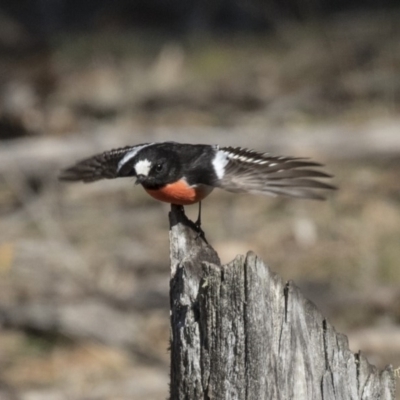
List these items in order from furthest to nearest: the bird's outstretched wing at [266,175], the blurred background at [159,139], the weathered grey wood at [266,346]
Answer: the blurred background at [159,139]
the bird's outstretched wing at [266,175]
the weathered grey wood at [266,346]

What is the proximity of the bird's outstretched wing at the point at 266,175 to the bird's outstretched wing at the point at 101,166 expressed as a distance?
0.43m

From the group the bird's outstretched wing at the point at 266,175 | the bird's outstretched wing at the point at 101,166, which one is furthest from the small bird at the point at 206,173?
the bird's outstretched wing at the point at 101,166

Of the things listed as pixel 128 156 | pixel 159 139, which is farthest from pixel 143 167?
pixel 159 139

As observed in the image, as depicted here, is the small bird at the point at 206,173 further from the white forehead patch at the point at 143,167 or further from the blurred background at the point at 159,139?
the blurred background at the point at 159,139

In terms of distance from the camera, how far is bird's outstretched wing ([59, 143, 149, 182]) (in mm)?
3992

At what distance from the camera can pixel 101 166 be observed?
13.4 ft

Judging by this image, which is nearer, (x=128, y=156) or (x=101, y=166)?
(x=128, y=156)

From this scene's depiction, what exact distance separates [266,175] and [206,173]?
238mm

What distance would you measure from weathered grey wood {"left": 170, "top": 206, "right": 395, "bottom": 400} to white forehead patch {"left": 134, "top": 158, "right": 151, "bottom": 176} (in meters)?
0.90

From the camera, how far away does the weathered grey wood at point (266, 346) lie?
2.59 metres

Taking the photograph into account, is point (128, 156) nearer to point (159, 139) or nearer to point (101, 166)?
point (101, 166)

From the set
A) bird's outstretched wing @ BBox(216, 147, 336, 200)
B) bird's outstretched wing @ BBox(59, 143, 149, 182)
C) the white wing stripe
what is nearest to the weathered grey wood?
bird's outstretched wing @ BBox(216, 147, 336, 200)

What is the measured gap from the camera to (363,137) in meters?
7.55

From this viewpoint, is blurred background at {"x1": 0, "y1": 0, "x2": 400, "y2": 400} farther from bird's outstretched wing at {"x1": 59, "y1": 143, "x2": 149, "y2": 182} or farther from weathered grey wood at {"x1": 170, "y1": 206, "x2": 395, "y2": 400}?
weathered grey wood at {"x1": 170, "y1": 206, "x2": 395, "y2": 400}
